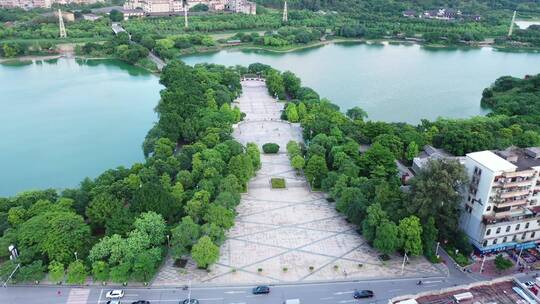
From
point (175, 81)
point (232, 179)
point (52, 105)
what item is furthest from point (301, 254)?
point (52, 105)

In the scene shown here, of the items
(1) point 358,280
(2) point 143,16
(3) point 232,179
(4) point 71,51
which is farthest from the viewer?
(2) point 143,16

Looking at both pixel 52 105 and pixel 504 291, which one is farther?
Answer: pixel 52 105

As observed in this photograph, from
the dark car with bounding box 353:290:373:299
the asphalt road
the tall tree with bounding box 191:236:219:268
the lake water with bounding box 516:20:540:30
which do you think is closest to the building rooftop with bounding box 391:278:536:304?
the asphalt road

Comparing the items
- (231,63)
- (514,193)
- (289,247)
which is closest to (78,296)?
(289,247)

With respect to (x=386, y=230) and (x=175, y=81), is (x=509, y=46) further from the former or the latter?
(x=386, y=230)

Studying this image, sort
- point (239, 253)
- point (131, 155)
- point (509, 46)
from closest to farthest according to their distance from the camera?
point (239, 253) → point (131, 155) → point (509, 46)

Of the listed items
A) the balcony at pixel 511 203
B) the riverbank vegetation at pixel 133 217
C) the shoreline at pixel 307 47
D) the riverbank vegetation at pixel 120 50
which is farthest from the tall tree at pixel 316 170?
the shoreline at pixel 307 47

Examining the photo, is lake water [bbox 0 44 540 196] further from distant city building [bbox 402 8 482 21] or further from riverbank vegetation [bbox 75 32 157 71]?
distant city building [bbox 402 8 482 21]
